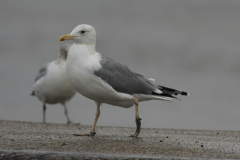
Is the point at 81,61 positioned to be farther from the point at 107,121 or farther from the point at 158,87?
the point at 107,121

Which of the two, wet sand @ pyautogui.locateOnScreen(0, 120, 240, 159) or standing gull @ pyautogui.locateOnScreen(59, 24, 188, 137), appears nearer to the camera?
wet sand @ pyautogui.locateOnScreen(0, 120, 240, 159)

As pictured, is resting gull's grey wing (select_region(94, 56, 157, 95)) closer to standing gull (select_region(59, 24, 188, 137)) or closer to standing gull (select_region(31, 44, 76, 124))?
standing gull (select_region(59, 24, 188, 137))

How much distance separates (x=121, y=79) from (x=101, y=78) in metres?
0.36

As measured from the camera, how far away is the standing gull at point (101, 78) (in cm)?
539

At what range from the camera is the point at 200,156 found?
14.0 feet

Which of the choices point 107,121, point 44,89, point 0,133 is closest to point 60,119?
point 107,121

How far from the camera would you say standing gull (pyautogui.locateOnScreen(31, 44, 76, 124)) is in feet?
31.8

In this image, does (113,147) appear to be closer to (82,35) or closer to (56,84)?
(82,35)

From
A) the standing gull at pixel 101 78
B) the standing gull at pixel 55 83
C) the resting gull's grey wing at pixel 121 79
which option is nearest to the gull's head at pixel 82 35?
the standing gull at pixel 101 78

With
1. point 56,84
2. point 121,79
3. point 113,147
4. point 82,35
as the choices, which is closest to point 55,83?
point 56,84

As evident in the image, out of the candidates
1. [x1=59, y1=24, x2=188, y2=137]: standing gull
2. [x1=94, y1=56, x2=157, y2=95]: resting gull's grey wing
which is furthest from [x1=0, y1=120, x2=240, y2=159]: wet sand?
[x1=94, y1=56, x2=157, y2=95]: resting gull's grey wing

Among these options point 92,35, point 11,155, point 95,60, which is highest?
point 92,35

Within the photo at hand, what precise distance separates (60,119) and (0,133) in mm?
7930

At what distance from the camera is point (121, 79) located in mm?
5652
